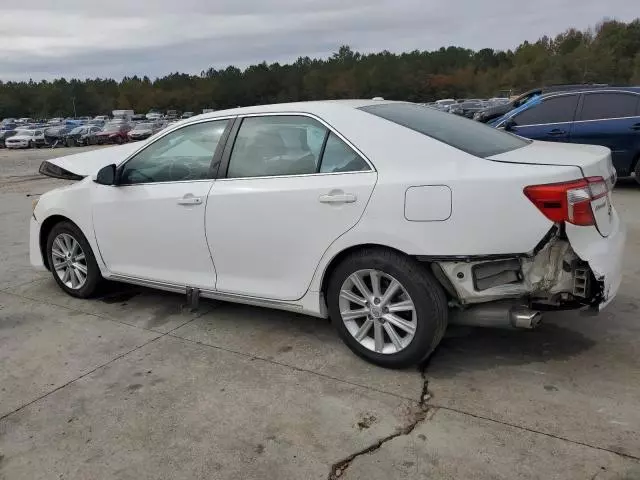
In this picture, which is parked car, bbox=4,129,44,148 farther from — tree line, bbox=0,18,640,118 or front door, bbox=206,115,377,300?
tree line, bbox=0,18,640,118

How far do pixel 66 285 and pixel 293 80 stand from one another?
122397mm

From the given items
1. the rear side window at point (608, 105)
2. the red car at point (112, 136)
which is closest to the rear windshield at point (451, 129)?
the rear side window at point (608, 105)

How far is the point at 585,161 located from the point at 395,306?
1326 millimetres

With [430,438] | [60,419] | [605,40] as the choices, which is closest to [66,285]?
[60,419]

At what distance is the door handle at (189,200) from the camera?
13.5ft

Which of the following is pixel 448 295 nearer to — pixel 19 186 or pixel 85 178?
pixel 85 178

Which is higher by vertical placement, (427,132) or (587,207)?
(427,132)

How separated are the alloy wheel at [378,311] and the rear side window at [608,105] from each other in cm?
746

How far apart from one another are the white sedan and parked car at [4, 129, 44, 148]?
40628 millimetres

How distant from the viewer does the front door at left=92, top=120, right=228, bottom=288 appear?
421 cm

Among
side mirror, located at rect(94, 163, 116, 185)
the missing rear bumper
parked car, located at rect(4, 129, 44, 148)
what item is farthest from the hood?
parked car, located at rect(4, 129, 44, 148)

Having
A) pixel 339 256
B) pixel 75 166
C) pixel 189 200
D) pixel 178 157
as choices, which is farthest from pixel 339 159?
pixel 75 166

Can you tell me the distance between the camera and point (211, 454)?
2.89 metres

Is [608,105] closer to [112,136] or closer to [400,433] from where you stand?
[400,433]
